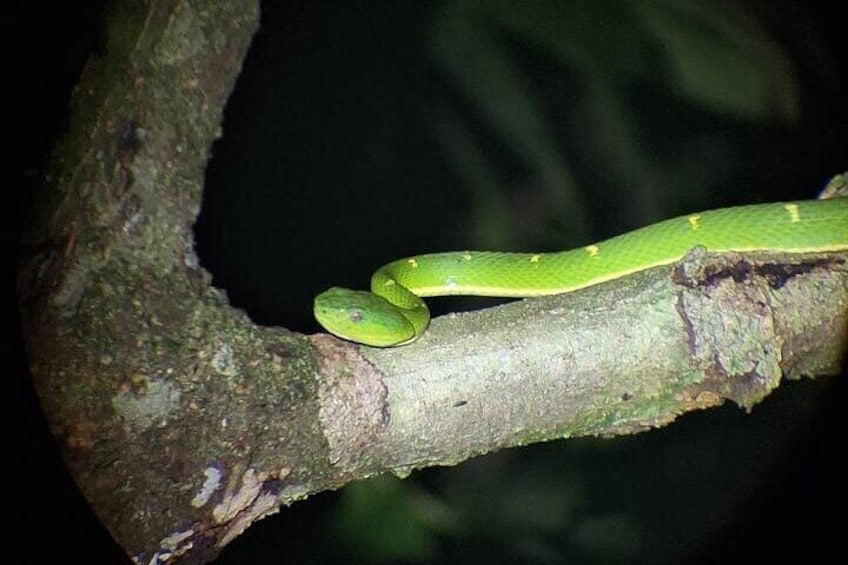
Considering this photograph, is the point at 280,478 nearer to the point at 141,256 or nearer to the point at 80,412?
the point at 80,412

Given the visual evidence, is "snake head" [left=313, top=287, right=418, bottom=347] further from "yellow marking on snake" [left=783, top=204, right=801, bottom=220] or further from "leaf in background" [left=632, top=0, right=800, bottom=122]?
"leaf in background" [left=632, top=0, right=800, bottom=122]

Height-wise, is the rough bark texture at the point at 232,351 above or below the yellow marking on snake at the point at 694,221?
above

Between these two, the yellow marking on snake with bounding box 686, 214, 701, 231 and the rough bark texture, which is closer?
the rough bark texture

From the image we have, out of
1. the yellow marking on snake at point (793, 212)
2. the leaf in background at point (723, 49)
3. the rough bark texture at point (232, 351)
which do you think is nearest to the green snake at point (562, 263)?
the yellow marking on snake at point (793, 212)

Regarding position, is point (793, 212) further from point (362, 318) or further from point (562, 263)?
point (362, 318)

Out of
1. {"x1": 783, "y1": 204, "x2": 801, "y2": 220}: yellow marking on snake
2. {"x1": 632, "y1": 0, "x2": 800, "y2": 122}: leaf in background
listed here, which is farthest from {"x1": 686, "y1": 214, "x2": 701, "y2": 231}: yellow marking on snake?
{"x1": 632, "y1": 0, "x2": 800, "y2": 122}: leaf in background

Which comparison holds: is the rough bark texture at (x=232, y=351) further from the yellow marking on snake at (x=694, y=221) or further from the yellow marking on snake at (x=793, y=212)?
the yellow marking on snake at (x=694, y=221)

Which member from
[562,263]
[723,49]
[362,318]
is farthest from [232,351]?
[723,49]

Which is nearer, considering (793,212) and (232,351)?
(232,351)
